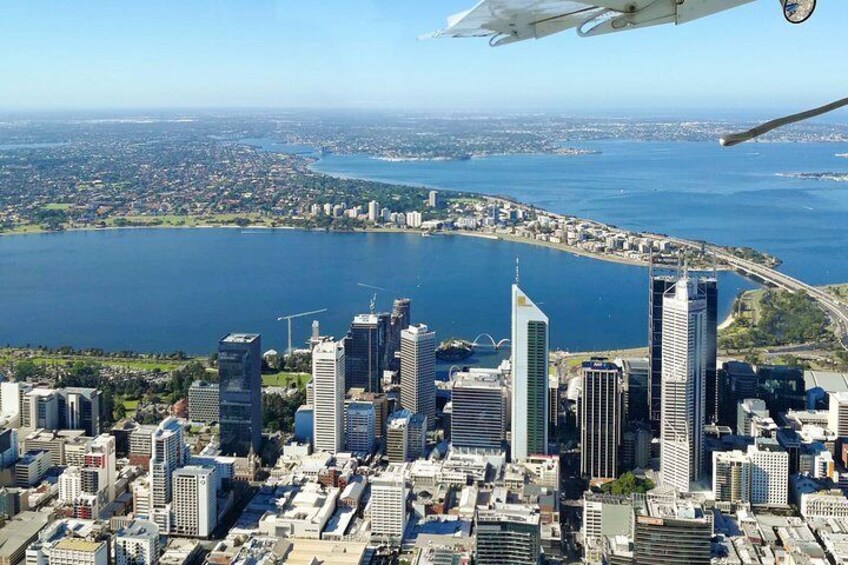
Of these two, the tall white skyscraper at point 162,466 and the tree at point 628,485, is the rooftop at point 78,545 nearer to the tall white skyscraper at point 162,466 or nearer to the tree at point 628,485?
the tall white skyscraper at point 162,466

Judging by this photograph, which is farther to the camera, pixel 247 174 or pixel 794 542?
pixel 247 174

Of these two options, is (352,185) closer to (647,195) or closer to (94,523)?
(647,195)

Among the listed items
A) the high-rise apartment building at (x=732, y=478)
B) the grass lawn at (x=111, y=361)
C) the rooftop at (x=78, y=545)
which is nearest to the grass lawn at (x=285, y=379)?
the grass lawn at (x=111, y=361)

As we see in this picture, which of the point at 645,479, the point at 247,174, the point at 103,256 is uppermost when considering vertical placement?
the point at 247,174

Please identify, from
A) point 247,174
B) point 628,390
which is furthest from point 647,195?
point 628,390

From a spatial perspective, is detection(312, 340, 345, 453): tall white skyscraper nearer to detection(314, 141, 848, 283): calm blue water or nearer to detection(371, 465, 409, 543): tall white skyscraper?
detection(371, 465, 409, 543): tall white skyscraper

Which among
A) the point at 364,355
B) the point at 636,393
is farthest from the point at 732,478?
the point at 364,355
